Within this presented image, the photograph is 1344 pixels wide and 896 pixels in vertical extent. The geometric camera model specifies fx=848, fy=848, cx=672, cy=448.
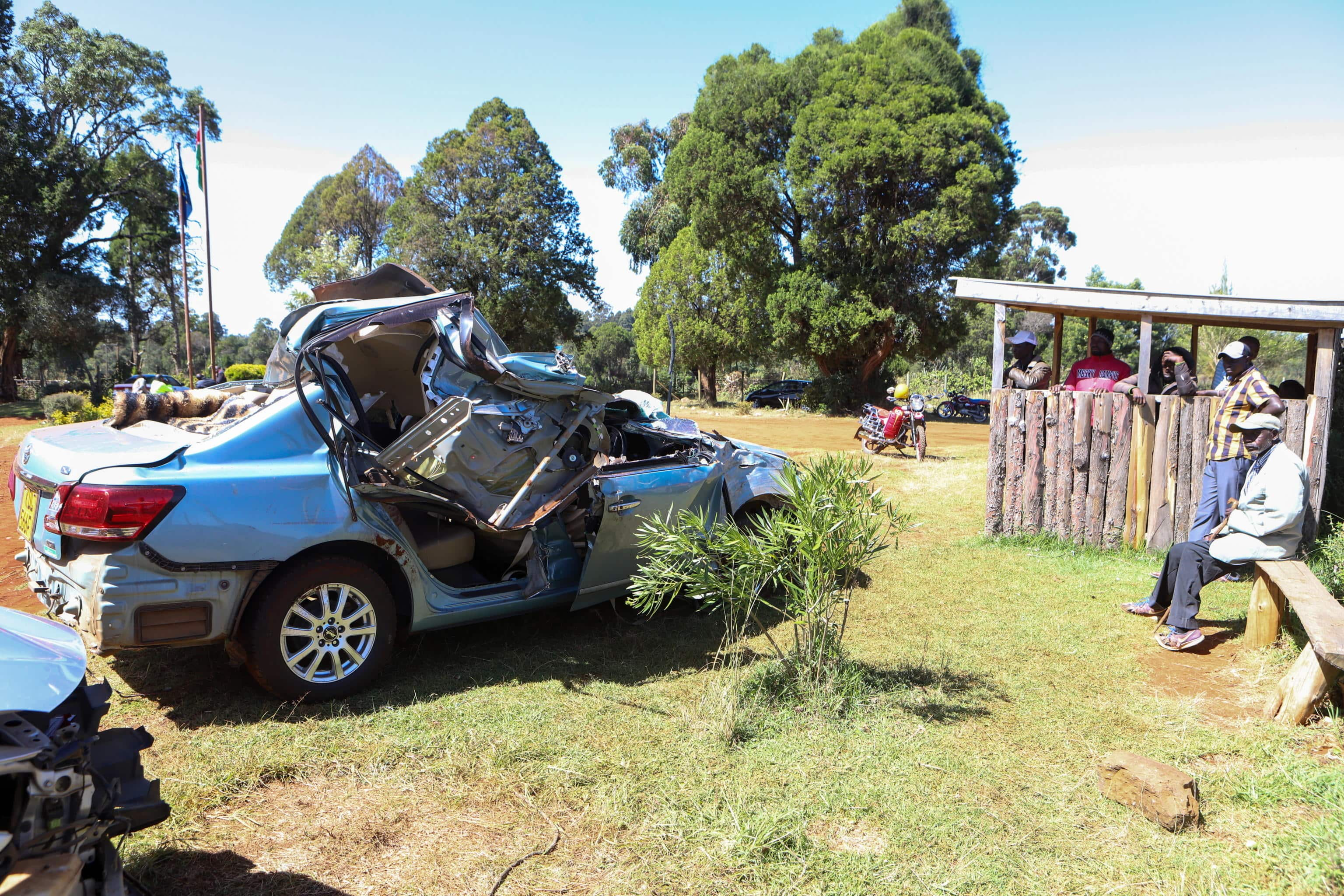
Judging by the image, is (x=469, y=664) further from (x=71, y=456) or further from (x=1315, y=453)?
(x=1315, y=453)

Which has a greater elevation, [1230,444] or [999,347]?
[999,347]

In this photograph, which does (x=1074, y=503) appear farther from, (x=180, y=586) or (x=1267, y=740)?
(x=180, y=586)

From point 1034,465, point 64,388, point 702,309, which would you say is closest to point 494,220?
point 702,309

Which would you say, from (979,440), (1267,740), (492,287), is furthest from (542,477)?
(492,287)

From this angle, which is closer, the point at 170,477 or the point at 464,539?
the point at 170,477

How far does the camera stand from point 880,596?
21.8 feet

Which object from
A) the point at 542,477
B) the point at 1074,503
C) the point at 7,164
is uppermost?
the point at 7,164

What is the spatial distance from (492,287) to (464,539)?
108ft

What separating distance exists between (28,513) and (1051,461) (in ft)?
25.8

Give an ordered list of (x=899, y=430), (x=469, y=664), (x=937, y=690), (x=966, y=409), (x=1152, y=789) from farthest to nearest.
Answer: (x=966, y=409) < (x=899, y=430) < (x=469, y=664) < (x=937, y=690) < (x=1152, y=789)

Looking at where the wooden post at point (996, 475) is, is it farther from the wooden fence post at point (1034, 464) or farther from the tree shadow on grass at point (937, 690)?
the tree shadow on grass at point (937, 690)

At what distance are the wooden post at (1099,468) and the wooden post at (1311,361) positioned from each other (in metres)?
1.70

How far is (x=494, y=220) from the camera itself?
3666cm

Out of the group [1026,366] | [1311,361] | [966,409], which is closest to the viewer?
[1311,361]
